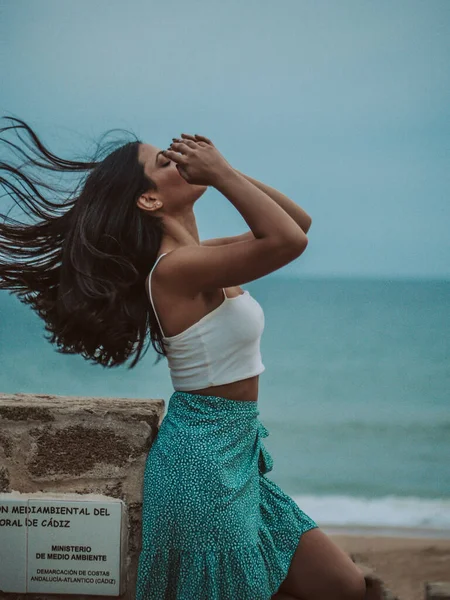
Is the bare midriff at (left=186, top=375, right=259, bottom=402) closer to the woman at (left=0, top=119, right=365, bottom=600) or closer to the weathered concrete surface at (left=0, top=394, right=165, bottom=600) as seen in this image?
the woman at (left=0, top=119, right=365, bottom=600)

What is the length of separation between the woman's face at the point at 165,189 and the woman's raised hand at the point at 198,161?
0.16 m

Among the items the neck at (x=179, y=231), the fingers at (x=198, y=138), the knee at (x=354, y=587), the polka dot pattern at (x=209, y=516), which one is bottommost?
the knee at (x=354, y=587)

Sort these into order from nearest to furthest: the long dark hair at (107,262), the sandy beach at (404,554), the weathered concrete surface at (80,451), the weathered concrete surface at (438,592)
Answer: the weathered concrete surface at (438,592) < the long dark hair at (107,262) < the weathered concrete surface at (80,451) < the sandy beach at (404,554)

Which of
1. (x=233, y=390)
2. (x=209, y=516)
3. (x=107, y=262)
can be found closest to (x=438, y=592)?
(x=209, y=516)

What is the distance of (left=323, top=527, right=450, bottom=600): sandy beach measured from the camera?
3.29 metres

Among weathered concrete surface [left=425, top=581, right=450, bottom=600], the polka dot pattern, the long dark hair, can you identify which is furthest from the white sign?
weathered concrete surface [left=425, top=581, right=450, bottom=600]

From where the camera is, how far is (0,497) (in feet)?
7.59

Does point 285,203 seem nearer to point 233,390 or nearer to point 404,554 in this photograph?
point 233,390

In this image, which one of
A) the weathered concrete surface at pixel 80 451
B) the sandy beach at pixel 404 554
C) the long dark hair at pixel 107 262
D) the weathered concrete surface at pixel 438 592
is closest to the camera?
the weathered concrete surface at pixel 438 592

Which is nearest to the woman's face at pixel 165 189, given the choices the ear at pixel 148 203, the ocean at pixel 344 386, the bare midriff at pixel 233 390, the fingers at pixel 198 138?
the ear at pixel 148 203

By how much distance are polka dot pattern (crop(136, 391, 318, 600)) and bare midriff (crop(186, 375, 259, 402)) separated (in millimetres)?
16

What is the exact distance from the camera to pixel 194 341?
6.82ft

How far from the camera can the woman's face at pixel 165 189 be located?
2.21 m

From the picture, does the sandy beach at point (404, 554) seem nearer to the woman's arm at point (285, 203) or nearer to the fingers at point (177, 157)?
the woman's arm at point (285, 203)
